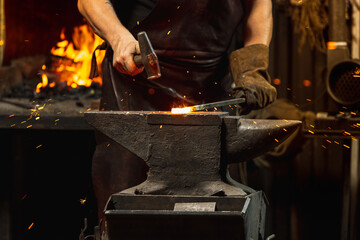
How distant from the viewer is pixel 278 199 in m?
4.67

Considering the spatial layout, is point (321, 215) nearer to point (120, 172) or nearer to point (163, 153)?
point (120, 172)

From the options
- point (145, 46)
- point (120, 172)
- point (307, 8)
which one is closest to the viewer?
point (145, 46)

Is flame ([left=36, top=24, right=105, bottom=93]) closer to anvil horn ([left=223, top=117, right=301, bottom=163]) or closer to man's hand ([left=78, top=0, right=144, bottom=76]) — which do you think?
man's hand ([left=78, top=0, right=144, bottom=76])

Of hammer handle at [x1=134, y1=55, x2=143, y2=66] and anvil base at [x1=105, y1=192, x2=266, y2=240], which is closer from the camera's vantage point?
anvil base at [x1=105, y1=192, x2=266, y2=240]

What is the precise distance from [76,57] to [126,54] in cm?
303

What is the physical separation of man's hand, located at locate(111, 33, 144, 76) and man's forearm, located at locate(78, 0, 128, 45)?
0.04m

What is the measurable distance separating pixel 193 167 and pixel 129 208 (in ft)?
0.85

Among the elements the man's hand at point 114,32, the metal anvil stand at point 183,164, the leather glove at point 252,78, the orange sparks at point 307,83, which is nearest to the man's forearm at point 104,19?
the man's hand at point 114,32

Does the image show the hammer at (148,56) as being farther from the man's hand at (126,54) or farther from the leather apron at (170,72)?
the leather apron at (170,72)

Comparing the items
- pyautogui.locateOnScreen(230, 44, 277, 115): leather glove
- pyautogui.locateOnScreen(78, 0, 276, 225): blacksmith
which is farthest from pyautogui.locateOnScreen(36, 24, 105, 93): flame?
pyautogui.locateOnScreen(230, 44, 277, 115): leather glove

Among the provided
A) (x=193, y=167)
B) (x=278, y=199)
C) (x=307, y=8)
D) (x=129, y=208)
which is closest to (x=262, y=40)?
(x=193, y=167)

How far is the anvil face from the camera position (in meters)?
2.04

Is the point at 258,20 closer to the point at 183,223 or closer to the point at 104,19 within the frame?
the point at 104,19

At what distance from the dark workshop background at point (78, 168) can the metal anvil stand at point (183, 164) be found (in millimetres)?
1957
